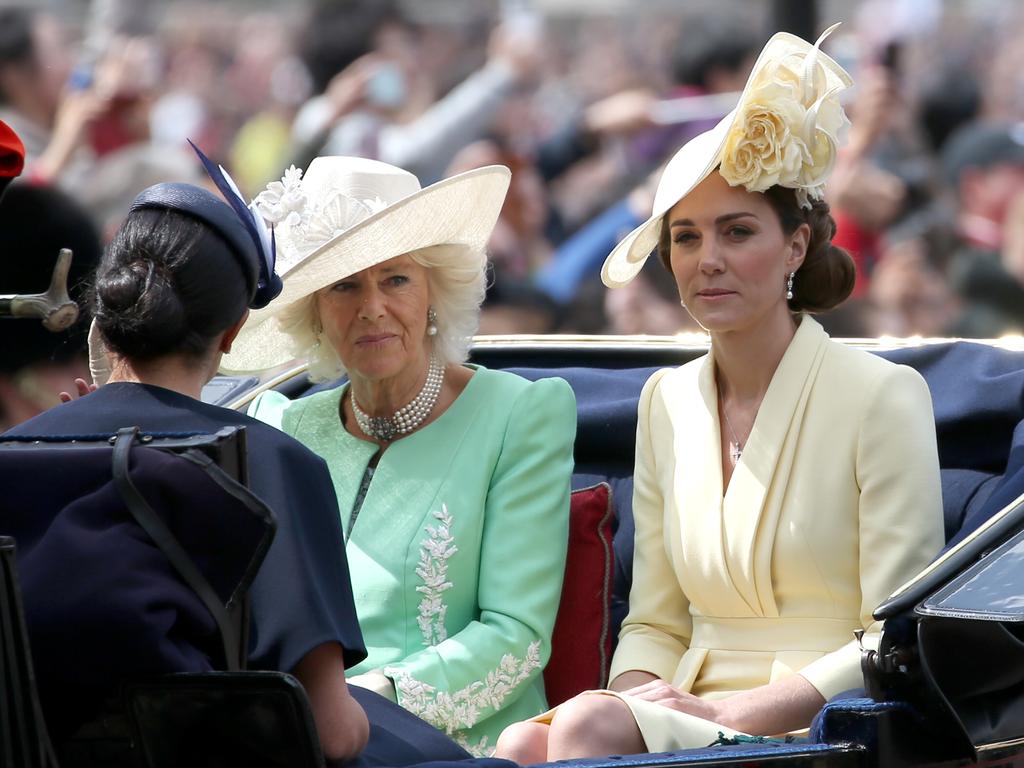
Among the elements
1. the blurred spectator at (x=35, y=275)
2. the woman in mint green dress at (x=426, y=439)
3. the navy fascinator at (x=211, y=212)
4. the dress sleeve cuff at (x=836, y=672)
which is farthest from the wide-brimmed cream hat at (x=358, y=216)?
the blurred spectator at (x=35, y=275)

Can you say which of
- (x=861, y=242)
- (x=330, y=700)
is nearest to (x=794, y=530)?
(x=330, y=700)

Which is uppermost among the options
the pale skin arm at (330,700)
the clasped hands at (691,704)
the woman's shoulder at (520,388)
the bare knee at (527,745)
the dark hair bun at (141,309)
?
the dark hair bun at (141,309)

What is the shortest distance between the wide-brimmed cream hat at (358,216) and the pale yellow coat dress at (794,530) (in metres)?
0.68

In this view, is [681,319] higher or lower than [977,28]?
lower

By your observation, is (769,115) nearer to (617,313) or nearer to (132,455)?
(132,455)

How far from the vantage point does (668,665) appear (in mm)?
3561

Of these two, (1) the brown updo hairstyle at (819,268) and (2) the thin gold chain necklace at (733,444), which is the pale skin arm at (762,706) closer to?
(2) the thin gold chain necklace at (733,444)

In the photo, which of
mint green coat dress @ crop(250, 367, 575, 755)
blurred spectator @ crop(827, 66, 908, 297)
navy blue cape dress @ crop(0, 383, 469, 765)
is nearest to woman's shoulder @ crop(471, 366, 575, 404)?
mint green coat dress @ crop(250, 367, 575, 755)

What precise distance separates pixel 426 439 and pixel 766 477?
781 mm

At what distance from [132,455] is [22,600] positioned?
24 cm

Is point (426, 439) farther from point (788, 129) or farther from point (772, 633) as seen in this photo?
point (788, 129)

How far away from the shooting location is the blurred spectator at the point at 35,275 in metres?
6.75

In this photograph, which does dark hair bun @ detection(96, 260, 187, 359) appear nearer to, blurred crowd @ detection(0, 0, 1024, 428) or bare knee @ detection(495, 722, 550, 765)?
bare knee @ detection(495, 722, 550, 765)

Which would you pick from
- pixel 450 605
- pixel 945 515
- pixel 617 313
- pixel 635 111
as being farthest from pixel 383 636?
pixel 635 111
